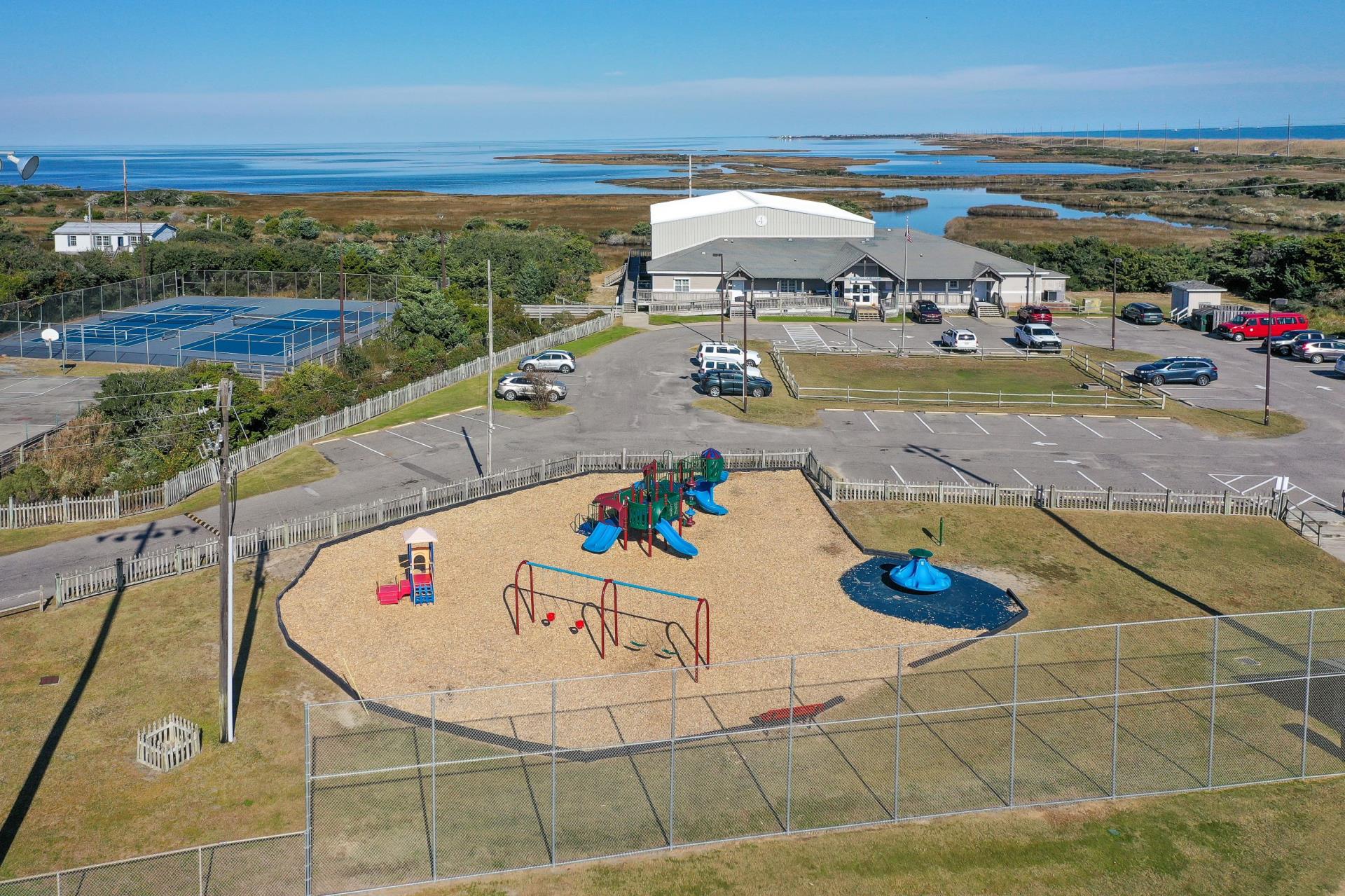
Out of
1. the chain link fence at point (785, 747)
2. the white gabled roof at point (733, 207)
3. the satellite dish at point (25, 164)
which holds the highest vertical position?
the white gabled roof at point (733, 207)

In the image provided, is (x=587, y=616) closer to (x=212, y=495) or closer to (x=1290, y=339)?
(x=212, y=495)

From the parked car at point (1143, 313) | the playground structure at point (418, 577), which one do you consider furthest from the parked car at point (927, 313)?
the playground structure at point (418, 577)

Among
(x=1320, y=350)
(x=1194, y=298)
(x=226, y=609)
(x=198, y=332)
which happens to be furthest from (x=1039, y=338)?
(x=226, y=609)

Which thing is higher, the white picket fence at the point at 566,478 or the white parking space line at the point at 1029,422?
the white parking space line at the point at 1029,422

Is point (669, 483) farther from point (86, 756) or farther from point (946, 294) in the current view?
point (946, 294)

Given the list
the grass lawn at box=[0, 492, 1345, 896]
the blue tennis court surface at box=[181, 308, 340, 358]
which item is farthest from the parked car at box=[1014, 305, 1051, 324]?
the grass lawn at box=[0, 492, 1345, 896]

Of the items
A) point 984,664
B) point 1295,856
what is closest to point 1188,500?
point 984,664

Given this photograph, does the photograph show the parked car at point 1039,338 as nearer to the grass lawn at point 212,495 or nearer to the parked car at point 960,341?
the parked car at point 960,341
